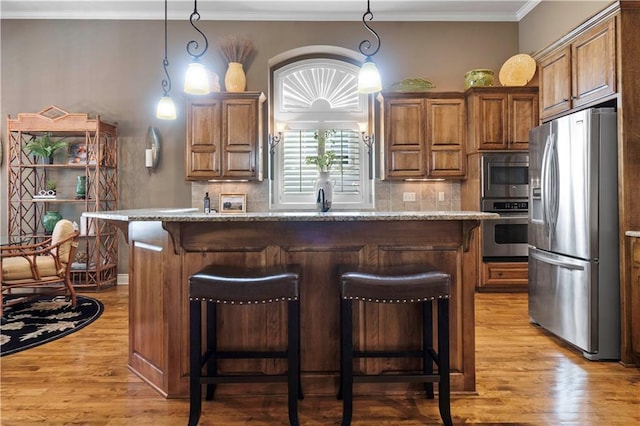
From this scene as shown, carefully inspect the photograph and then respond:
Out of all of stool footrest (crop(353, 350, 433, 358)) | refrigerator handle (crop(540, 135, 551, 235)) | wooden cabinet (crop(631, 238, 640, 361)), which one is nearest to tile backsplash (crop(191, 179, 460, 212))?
refrigerator handle (crop(540, 135, 551, 235))

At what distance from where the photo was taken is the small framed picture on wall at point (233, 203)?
4.88 metres

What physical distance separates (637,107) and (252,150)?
3459mm

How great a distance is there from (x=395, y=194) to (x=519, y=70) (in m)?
2.01

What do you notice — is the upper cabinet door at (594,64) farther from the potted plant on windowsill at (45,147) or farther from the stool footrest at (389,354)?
the potted plant on windowsill at (45,147)

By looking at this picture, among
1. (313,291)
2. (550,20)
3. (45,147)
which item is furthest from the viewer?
(45,147)

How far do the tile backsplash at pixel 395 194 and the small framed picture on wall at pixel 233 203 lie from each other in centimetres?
4

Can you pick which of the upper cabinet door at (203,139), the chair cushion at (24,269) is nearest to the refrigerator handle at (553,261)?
the upper cabinet door at (203,139)

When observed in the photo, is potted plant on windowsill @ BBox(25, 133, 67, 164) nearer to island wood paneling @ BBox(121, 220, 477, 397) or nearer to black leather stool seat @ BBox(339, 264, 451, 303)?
island wood paneling @ BBox(121, 220, 477, 397)

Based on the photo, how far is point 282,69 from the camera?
202 inches

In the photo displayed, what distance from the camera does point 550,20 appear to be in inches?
174

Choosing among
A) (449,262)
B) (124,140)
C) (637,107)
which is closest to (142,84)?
(124,140)

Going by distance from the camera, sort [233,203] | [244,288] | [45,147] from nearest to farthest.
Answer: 1. [244,288]
2. [45,147]
3. [233,203]

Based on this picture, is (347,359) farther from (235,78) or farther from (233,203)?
(235,78)

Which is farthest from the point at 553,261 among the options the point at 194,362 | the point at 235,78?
the point at 235,78
